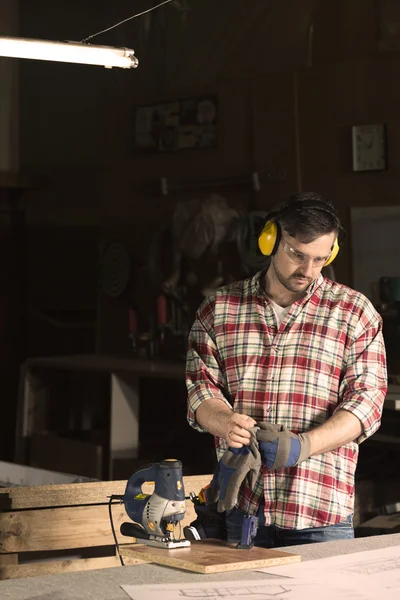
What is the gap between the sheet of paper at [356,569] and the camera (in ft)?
6.06

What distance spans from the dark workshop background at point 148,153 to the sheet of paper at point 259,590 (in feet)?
8.67

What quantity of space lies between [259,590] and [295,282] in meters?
0.86

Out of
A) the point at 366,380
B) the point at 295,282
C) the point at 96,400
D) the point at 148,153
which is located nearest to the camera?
the point at 366,380

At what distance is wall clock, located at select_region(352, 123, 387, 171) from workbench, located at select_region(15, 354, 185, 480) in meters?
1.20

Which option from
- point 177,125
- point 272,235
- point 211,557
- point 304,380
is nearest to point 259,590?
point 211,557

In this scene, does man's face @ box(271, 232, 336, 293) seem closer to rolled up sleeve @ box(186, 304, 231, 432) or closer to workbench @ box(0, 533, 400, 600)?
rolled up sleeve @ box(186, 304, 231, 432)

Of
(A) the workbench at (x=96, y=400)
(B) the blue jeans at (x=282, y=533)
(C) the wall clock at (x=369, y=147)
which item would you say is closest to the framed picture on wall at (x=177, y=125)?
(C) the wall clock at (x=369, y=147)

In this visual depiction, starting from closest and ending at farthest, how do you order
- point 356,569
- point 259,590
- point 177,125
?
point 259,590 → point 356,569 → point 177,125

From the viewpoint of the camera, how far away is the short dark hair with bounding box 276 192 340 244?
2.37 m

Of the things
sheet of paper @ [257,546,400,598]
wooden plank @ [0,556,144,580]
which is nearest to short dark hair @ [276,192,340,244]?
sheet of paper @ [257,546,400,598]

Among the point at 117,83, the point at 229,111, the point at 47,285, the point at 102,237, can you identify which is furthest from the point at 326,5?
the point at 47,285

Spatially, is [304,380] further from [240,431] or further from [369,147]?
[369,147]

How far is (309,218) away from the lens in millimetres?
2371

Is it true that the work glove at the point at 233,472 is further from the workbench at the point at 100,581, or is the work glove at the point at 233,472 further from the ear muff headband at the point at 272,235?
the ear muff headband at the point at 272,235
